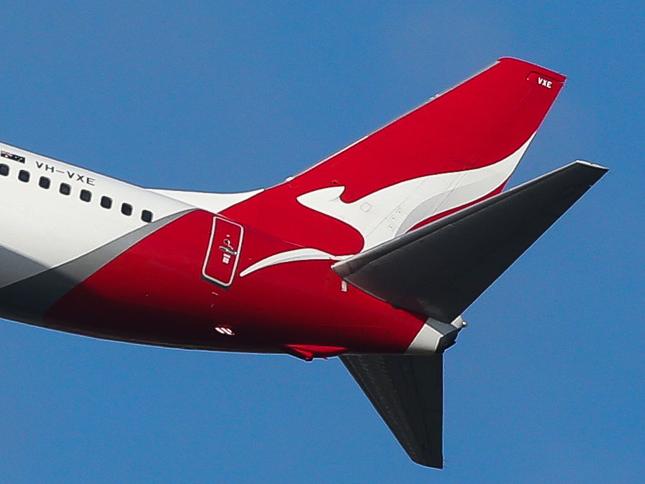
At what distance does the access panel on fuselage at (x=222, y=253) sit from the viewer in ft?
95.0

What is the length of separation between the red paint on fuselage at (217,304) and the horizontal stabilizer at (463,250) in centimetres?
49

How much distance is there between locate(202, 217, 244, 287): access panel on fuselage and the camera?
2897 cm

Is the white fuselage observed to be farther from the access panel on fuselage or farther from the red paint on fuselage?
the access panel on fuselage

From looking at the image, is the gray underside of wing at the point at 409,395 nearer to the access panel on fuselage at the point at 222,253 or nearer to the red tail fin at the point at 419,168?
the red tail fin at the point at 419,168

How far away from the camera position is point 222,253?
29188 mm

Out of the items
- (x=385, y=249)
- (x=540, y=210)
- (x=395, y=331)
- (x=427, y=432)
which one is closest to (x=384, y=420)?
(x=427, y=432)

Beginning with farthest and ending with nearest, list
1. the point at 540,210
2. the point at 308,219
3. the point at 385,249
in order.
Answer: the point at 308,219 → the point at 385,249 → the point at 540,210

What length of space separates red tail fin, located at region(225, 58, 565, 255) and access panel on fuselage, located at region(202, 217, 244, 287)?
1.61 meters

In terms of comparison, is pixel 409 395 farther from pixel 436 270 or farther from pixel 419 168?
pixel 419 168

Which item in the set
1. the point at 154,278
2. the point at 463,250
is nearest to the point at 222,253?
the point at 154,278

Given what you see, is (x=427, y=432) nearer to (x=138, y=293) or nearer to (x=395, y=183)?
(x=395, y=183)

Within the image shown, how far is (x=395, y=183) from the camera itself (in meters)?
32.2

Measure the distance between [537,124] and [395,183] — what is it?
12.0 ft

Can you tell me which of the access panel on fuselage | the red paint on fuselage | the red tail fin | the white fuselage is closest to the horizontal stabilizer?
the red paint on fuselage
